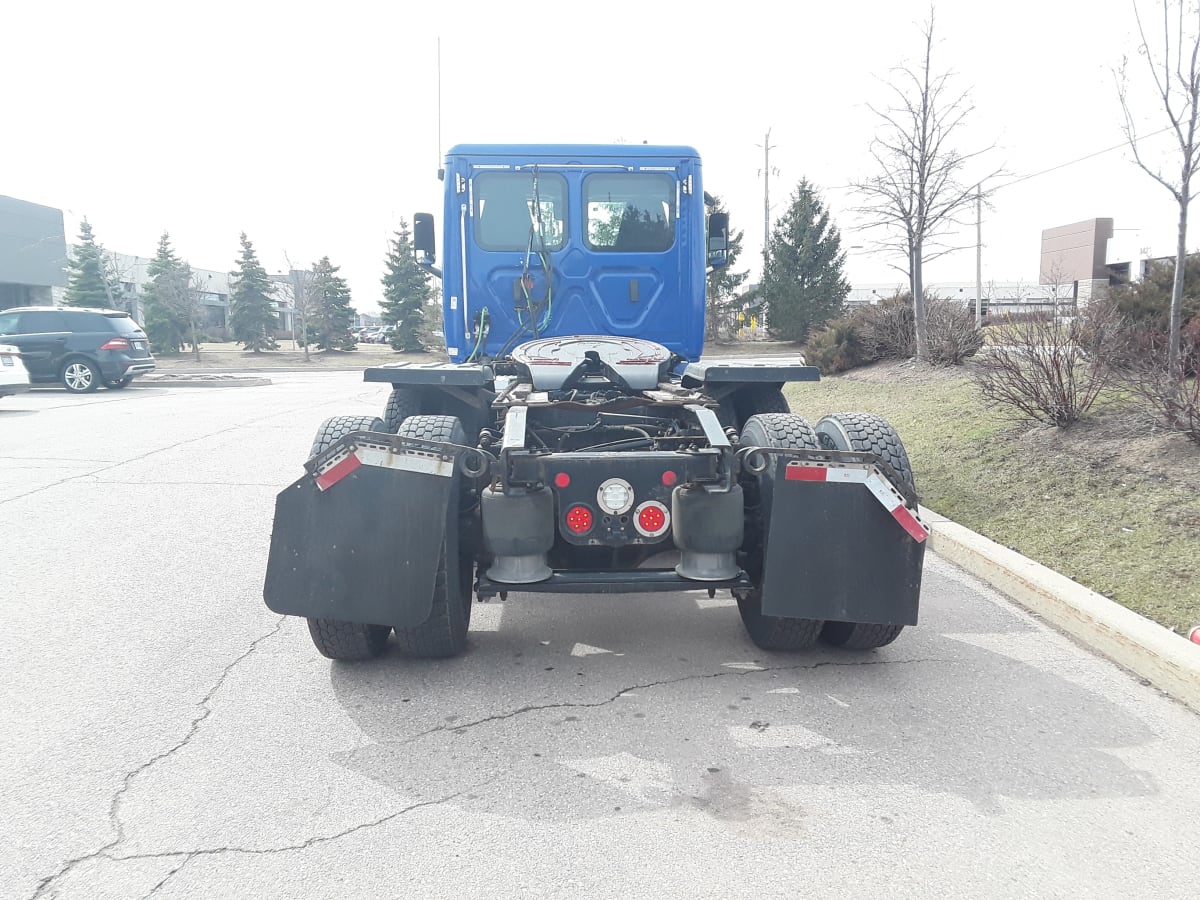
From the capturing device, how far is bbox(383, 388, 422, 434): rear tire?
5.02 m

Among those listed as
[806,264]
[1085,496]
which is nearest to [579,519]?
[1085,496]

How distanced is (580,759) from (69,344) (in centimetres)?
2071

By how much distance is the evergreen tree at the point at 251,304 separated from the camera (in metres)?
48.1

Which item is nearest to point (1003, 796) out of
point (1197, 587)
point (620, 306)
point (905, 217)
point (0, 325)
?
point (1197, 587)

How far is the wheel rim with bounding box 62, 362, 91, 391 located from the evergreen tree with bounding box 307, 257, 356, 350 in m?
27.9

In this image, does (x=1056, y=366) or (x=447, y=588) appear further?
(x=1056, y=366)

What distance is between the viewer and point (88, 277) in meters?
45.5

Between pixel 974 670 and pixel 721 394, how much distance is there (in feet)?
6.65

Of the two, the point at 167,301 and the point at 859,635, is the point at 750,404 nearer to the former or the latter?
the point at 859,635

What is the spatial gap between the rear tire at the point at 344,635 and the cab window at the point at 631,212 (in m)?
2.78

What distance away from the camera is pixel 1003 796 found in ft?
9.93

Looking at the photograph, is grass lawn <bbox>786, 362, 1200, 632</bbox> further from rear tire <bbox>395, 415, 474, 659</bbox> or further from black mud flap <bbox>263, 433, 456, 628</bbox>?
black mud flap <bbox>263, 433, 456, 628</bbox>

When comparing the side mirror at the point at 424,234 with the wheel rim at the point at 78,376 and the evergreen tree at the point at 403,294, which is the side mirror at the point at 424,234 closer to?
the wheel rim at the point at 78,376

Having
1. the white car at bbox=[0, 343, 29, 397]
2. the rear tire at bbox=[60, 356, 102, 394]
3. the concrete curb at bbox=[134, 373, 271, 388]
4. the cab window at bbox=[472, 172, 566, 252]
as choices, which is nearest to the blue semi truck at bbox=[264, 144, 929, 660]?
the cab window at bbox=[472, 172, 566, 252]
